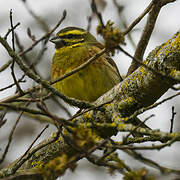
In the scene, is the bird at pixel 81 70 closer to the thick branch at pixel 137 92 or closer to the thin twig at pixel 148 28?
the thick branch at pixel 137 92

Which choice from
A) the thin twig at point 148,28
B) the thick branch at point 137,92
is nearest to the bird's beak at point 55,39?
the thick branch at point 137,92

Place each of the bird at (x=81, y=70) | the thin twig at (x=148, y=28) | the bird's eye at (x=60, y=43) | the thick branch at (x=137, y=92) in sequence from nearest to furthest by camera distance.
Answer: the thick branch at (x=137, y=92)
the thin twig at (x=148, y=28)
the bird at (x=81, y=70)
the bird's eye at (x=60, y=43)

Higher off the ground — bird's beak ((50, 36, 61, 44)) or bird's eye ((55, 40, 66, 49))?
bird's beak ((50, 36, 61, 44))

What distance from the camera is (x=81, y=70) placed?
5211 mm

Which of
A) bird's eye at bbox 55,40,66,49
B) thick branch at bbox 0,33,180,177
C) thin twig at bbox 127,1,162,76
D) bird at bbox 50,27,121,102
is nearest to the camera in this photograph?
thick branch at bbox 0,33,180,177

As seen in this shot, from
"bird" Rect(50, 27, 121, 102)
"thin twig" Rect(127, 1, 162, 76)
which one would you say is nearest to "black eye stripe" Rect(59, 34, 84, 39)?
"bird" Rect(50, 27, 121, 102)

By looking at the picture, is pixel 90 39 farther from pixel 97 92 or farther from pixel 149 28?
pixel 149 28

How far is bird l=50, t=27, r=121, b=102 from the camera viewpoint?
5.29m

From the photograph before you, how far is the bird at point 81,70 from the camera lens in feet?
17.3

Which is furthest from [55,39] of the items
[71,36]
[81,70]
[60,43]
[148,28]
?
[148,28]

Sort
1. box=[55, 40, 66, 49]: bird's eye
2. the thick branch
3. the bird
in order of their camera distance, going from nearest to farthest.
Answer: the thick branch < the bird < box=[55, 40, 66, 49]: bird's eye

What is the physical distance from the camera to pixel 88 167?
8.06 metres

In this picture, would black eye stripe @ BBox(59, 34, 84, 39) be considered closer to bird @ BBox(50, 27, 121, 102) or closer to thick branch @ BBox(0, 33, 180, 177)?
bird @ BBox(50, 27, 121, 102)

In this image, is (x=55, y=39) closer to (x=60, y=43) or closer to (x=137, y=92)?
(x=60, y=43)
